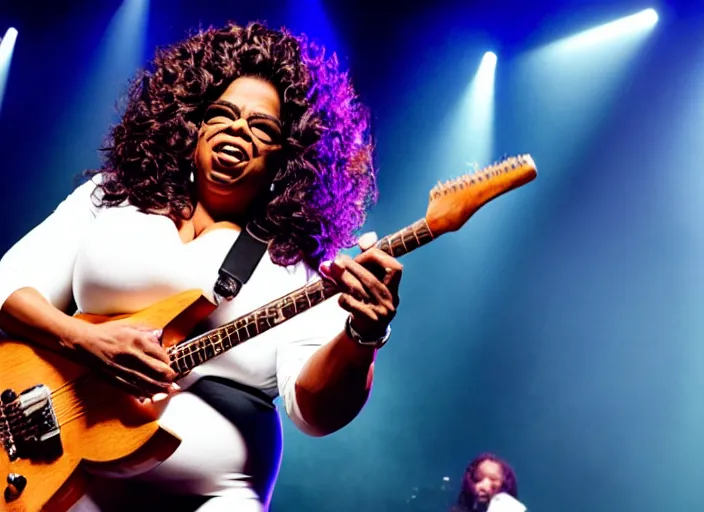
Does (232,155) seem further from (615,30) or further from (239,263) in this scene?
(615,30)

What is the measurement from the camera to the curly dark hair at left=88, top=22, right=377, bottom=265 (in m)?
1.88

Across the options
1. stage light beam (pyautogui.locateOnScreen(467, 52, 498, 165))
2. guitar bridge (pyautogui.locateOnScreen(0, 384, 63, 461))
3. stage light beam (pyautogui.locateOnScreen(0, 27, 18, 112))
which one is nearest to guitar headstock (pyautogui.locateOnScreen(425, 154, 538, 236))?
guitar bridge (pyautogui.locateOnScreen(0, 384, 63, 461))

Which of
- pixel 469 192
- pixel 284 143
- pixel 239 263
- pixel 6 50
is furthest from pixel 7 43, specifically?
pixel 469 192

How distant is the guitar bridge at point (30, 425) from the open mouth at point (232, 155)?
2.20 feet

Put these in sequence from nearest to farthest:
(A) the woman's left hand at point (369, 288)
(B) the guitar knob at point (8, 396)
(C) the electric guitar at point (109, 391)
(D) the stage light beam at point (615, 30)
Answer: (A) the woman's left hand at point (369, 288), (C) the electric guitar at point (109, 391), (B) the guitar knob at point (8, 396), (D) the stage light beam at point (615, 30)

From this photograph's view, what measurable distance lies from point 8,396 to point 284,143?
2.91 feet

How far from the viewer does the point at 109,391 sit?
5.35ft

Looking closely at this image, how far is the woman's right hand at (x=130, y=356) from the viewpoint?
1581mm

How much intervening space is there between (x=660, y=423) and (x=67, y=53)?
448 cm

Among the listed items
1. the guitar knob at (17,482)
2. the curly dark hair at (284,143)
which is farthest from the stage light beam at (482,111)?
the guitar knob at (17,482)

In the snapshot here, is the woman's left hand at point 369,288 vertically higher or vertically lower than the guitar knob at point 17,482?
higher

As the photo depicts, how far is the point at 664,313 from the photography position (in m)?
5.21

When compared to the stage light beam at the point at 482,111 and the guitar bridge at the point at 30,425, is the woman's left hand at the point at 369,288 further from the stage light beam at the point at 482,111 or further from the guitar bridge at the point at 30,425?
the stage light beam at the point at 482,111

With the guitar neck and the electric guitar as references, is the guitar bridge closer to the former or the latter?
the electric guitar
